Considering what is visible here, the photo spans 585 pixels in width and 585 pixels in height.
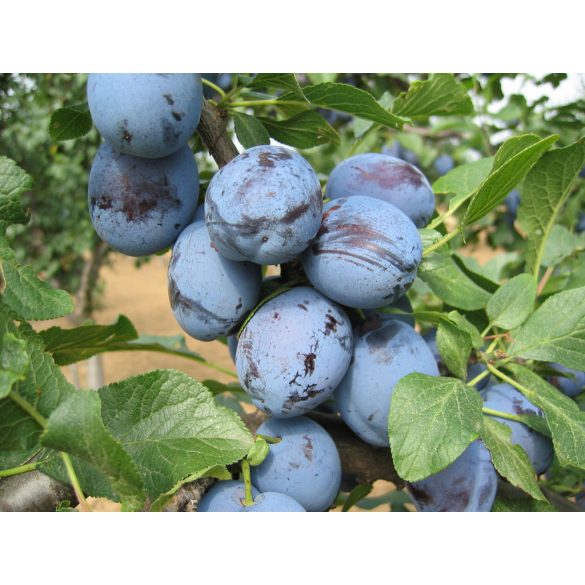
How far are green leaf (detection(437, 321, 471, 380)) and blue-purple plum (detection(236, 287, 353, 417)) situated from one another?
0.10m

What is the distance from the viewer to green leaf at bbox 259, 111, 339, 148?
64cm

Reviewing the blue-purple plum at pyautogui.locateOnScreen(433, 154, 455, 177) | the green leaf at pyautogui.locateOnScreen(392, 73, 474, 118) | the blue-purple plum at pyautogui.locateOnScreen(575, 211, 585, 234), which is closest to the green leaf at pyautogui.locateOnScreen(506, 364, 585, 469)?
the green leaf at pyautogui.locateOnScreen(392, 73, 474, 118)

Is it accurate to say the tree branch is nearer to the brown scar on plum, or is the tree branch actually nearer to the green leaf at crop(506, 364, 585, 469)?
the brown scar on plum

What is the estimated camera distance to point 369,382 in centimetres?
57

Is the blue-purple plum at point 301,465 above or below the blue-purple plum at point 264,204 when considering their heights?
below

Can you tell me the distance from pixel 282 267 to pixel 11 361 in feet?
0.90

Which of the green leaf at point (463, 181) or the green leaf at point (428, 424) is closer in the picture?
the green leaf at point (428, 424)

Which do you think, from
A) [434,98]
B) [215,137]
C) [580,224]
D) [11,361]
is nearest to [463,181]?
[434,98]

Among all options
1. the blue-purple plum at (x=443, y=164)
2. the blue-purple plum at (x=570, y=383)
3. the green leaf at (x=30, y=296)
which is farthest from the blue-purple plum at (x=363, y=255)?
the blue-purple plum at (x=443, y=164)

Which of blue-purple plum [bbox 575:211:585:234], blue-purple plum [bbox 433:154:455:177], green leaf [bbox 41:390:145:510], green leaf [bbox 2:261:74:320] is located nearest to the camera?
green leaf [bbox 41:390:145:510]

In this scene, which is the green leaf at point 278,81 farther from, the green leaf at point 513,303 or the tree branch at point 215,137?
the green leaf at point 513,303

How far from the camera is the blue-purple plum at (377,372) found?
0.57m

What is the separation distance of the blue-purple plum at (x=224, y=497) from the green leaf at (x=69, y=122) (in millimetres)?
369

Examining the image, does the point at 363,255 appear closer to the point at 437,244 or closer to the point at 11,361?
the point at 437,244
